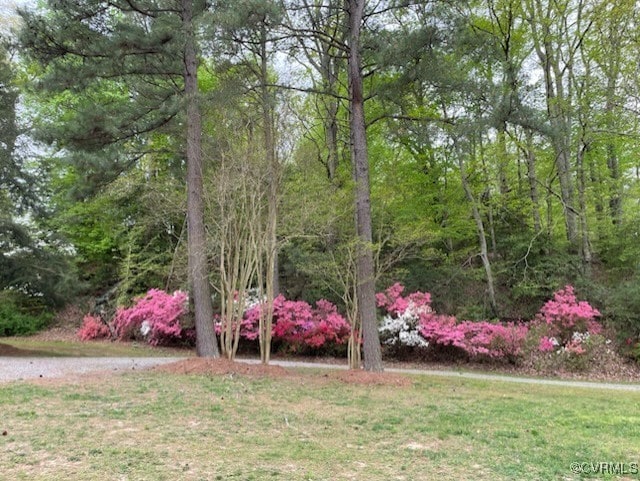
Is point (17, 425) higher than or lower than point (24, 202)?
lower

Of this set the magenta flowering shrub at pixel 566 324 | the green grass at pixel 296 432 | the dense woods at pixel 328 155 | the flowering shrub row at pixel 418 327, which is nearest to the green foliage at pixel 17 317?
the dense woods at pixel 328 155

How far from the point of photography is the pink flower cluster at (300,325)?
11742 mm

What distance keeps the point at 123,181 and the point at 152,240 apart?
2.66 m

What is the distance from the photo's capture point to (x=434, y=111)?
499 inches

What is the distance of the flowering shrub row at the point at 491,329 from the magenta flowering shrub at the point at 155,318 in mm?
5716

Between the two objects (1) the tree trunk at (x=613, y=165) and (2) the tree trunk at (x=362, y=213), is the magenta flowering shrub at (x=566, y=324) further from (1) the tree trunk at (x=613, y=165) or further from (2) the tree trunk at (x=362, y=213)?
(2) the tree trunk at (x=362, y=213)

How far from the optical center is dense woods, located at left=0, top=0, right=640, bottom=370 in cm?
816

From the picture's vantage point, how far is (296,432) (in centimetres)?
424

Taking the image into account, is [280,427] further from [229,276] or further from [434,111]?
[434,111]

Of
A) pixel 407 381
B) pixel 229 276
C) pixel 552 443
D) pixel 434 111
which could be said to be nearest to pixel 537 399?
pixel 407 381

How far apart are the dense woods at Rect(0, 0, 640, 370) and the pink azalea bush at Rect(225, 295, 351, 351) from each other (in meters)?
0.33

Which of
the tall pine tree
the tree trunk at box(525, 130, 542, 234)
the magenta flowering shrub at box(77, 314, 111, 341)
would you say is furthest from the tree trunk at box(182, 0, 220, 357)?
the tree trunk at box(525, 130, 542, 234)

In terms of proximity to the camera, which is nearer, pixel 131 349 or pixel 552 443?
pixel 552 443

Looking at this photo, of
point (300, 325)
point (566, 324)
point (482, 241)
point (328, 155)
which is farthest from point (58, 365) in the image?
point (566, 324)
